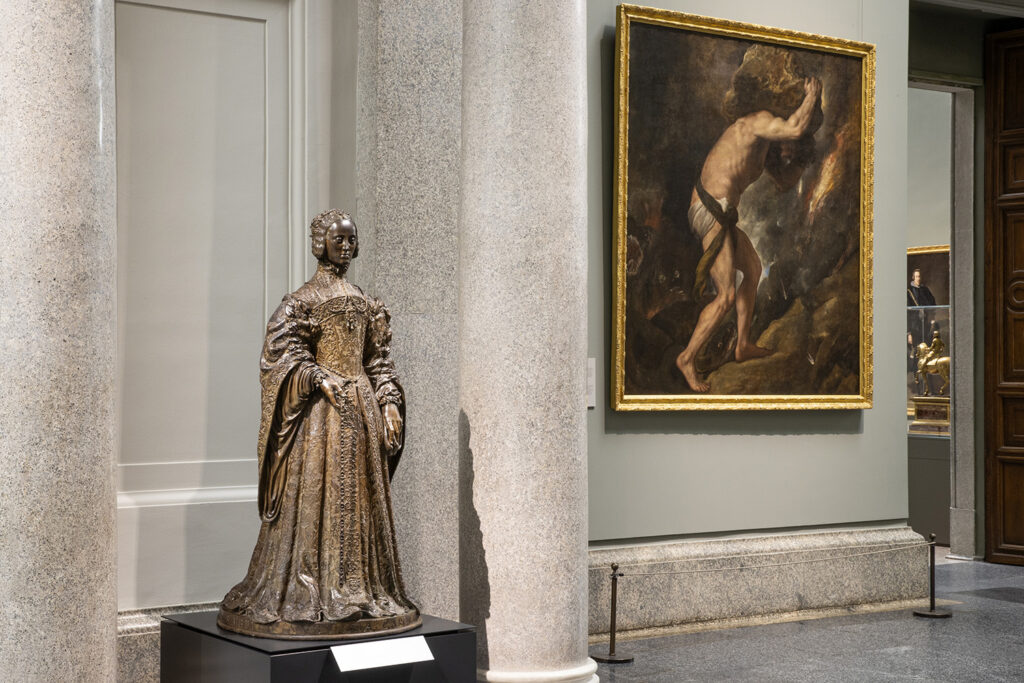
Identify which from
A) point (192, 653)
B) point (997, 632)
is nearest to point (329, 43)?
point (192, 653)

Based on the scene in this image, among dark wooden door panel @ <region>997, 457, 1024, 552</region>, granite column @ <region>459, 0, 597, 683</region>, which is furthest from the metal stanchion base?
dark wooden door panel @ <region>997, 457, 1024, 552</region>

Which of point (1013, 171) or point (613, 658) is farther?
point (1013, 171)

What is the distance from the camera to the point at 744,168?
8367 mm

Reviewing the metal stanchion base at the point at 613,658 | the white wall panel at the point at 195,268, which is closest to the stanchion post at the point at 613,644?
the metal stanchion base at the point at 613,658

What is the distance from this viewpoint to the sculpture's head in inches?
206

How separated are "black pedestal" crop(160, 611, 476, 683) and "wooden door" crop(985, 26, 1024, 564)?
24.5 ft

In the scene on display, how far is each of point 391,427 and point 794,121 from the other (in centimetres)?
458

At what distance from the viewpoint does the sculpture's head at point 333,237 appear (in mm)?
5234

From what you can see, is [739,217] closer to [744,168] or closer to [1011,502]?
[744,168]

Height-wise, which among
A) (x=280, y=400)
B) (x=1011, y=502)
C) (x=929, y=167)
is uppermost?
(x=929, y=167)

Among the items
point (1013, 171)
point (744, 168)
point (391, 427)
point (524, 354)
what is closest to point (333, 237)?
point (391, 427)

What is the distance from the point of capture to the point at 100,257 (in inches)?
188

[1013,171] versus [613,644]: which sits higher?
[1013,171]

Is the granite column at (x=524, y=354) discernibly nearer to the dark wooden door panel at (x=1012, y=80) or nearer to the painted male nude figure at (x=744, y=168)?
the painted male nude figure at (x=744, y=168)
